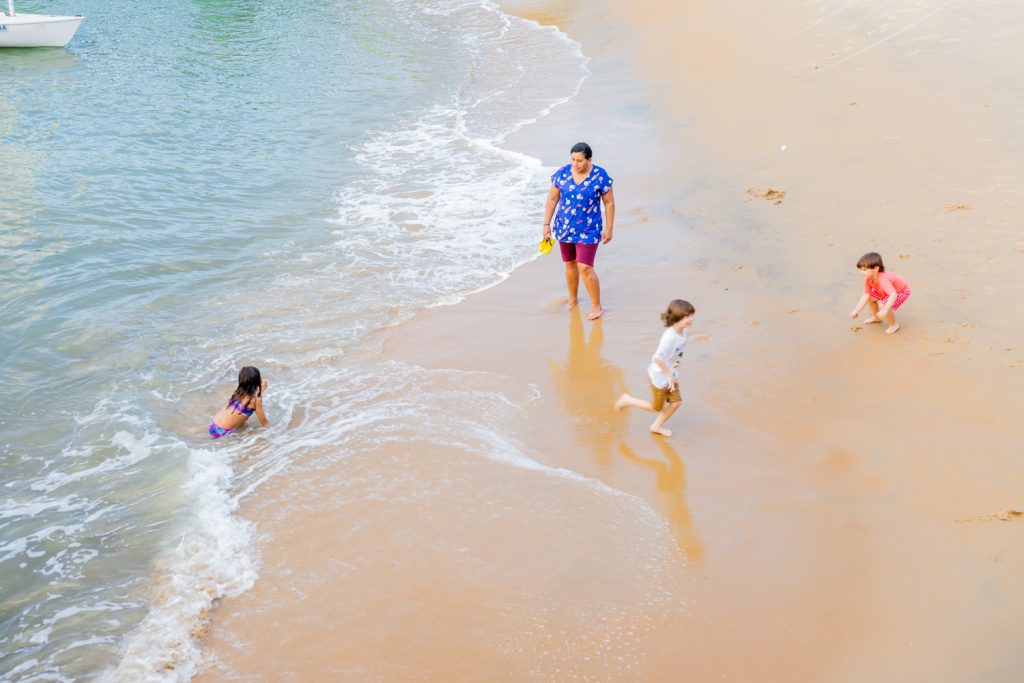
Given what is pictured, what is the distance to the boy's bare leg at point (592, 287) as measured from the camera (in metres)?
7.99

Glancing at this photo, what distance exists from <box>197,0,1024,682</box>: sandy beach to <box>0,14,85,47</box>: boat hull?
18.2 m

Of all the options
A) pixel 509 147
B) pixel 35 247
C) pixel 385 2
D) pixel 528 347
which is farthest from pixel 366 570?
pixel 385 2

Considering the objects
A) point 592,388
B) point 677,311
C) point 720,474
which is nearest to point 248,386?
point 592,388

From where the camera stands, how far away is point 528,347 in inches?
301

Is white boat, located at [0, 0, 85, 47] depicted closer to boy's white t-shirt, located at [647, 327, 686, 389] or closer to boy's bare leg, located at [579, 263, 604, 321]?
boy's bare leg, located at [579, 263, 604, 321]

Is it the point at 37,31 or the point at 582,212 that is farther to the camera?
the point at 37,31

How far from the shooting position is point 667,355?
610cm

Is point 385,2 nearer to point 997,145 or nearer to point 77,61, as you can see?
point 77,61

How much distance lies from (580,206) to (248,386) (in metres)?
3.25

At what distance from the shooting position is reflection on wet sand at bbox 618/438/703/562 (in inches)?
200

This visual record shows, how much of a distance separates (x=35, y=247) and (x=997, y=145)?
1106 cm

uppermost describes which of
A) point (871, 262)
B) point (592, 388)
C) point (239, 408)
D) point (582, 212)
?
point (582, 212)

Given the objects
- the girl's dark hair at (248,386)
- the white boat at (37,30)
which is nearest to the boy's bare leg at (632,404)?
the girl's dark hair at (248,386)

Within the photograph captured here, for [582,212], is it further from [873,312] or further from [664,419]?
[873,312]
